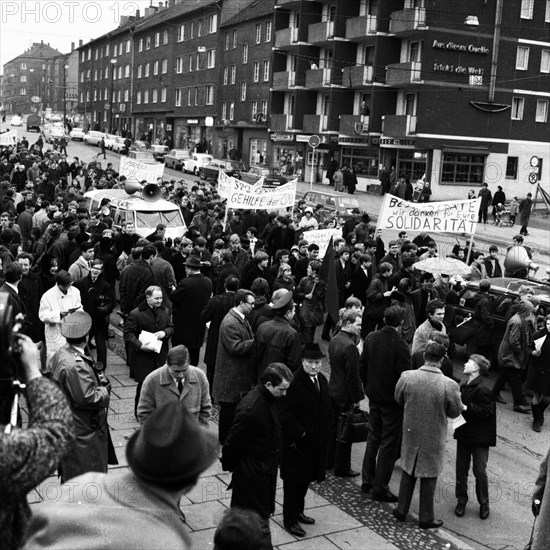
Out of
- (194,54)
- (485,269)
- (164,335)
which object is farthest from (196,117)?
(164,335)

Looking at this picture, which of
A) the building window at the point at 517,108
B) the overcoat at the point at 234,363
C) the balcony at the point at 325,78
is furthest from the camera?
the balcony at the point at 325,78

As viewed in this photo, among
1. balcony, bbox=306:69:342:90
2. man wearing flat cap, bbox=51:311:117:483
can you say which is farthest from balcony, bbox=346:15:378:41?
man wearing flat cap, bbox=51:311:117:483

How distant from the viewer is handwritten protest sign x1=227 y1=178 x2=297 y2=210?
18.6 meters

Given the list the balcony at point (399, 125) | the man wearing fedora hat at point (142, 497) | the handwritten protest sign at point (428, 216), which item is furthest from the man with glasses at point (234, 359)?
the balcony at point (399, 125)

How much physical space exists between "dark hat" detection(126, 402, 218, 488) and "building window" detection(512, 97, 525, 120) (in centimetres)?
4597

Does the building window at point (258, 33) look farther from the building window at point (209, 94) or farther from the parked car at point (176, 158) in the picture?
the parked car at point (176, 158)

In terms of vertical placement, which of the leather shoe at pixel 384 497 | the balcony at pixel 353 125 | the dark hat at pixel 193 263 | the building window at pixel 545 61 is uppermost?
the building window at pixel 545 61

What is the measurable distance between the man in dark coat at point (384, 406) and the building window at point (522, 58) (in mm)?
41137

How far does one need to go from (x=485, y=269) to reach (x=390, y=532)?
896 cm

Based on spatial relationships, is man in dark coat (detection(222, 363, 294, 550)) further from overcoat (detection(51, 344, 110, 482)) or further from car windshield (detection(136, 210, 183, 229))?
car windshield (detection(136, 210, 183, 229))

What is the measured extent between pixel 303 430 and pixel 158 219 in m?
12.4

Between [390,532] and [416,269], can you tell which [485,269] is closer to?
[416,269]

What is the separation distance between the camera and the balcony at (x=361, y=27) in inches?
1836

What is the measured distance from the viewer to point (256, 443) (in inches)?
251
